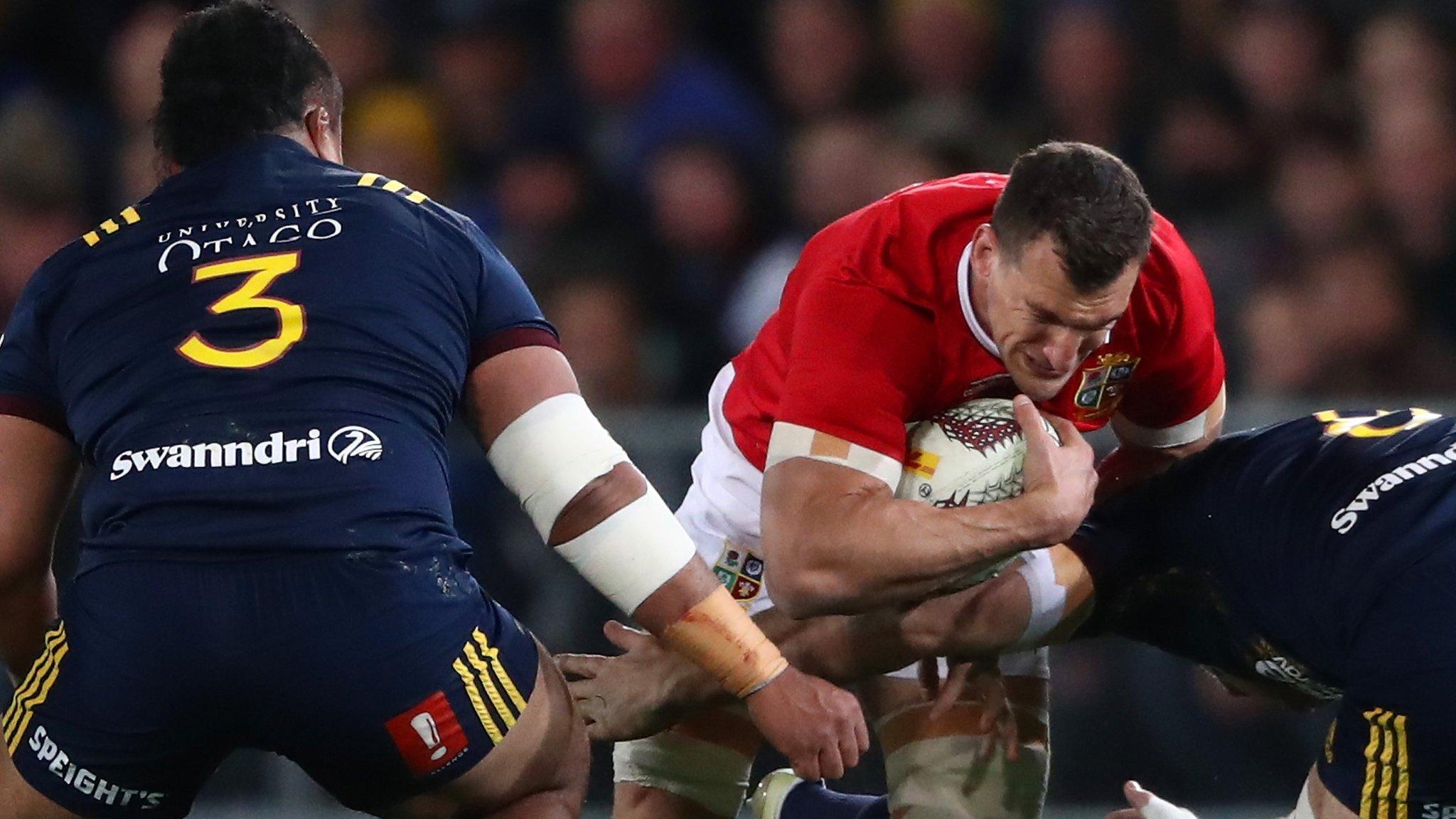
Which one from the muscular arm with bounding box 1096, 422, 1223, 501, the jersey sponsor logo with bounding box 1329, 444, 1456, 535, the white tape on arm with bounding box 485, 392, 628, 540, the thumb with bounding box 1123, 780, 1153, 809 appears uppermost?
the white tape on arm with bounding box 485, 392, 628, 540

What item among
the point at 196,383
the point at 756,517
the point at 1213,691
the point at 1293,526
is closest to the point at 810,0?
the point at 1213,691

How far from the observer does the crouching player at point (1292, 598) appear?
2.95 metres

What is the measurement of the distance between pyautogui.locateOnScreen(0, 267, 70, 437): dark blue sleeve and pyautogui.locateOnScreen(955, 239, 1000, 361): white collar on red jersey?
1474 mm

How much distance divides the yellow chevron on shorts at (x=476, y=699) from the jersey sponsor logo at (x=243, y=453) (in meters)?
0.33

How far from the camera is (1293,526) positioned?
10.6 ft

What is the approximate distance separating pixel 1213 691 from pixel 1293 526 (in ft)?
7.27

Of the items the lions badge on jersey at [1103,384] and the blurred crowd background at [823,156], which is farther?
the blurred crowd background at [823,156]

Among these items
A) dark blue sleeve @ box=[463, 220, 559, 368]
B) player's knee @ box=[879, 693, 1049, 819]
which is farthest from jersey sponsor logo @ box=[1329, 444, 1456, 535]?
dark blue sleeve @ box=[463, 220, 559, 368]

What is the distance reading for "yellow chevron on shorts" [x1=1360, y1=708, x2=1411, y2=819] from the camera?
2.94 metres

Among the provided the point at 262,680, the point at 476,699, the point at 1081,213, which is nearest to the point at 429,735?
the point at 476,699

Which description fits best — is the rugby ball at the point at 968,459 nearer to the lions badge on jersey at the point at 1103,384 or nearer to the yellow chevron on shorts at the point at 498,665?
the lions badge on jersey at the point at 1103,384

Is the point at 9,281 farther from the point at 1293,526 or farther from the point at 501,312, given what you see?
the point at 1293,526

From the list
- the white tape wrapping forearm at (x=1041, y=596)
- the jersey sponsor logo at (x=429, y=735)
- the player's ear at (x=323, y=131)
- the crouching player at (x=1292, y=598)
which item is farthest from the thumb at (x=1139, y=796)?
the player's ear at (x=323, y=131)

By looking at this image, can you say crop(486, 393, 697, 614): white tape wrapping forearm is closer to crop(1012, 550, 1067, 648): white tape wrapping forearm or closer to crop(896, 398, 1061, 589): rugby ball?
Answer: crop(896, 398, 1061, 589): rugby ball
